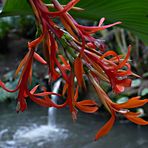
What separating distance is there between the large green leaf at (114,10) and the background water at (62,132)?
2.31 m

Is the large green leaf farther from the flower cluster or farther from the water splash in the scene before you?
the water splash

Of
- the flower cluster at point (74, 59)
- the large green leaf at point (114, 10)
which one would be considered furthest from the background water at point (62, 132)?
the flower cluster at point (74, 59)

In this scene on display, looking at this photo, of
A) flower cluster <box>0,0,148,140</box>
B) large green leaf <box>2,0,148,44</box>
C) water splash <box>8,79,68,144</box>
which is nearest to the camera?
flower cluster <box>0,0,148,140</box>

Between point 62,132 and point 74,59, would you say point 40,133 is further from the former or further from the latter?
A: point 74,59

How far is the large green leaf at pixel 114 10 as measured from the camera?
52 cm

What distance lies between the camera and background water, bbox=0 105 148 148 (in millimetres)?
2865

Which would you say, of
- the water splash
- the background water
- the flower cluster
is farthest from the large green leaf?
the water splash

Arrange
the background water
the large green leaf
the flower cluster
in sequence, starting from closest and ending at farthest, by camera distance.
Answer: the flower cluster
the large green leaf
the background water

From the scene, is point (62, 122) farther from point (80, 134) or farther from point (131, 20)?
point (131, 20)

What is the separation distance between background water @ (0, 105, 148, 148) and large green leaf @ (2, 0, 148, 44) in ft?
7.59

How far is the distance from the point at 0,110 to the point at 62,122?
732 millimetres

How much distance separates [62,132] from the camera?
3158mm

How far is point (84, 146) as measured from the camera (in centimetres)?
280

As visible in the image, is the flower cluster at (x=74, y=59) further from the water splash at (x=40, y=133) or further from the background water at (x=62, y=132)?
the water splash at (x=40, y=133)
